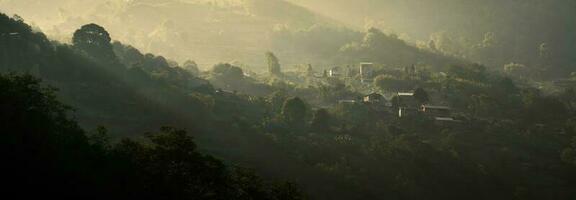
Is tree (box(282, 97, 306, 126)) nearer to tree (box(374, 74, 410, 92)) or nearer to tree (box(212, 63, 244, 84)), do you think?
tree (box(212, 63, 244, 84))

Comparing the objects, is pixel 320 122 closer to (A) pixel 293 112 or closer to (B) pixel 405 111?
(A) pixel 293 112

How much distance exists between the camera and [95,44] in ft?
271

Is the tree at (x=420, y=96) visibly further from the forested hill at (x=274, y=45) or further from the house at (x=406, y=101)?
the forested hill at (x=274, y=45)

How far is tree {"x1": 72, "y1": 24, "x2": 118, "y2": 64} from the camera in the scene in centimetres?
8150

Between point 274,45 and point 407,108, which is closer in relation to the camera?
point 407,108

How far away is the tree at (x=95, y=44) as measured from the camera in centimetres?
8150

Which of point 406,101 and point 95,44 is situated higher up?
point 95,44

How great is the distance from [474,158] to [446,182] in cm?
1054

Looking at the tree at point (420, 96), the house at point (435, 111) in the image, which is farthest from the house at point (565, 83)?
the house at point (435, 111)

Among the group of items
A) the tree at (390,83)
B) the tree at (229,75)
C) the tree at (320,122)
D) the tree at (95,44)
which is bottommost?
the tree at (320,122)

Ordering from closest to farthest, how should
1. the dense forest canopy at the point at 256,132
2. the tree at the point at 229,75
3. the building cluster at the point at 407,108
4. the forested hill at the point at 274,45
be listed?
1. the dense forest canopy at the point at 256,132
2. the building cluster at the point at 407,108
3. the tree at the point at 229,75
4. the forested hill at the point at 274,45

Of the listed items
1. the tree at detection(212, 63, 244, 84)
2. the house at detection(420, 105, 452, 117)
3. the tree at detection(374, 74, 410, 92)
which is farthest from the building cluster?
the tree at detection(212, 63, 244, 84)

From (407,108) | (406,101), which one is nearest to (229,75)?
(406,101)

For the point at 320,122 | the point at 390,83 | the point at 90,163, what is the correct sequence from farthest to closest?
the point at 390,83 < the point at 320,122 < the point at 90,163
